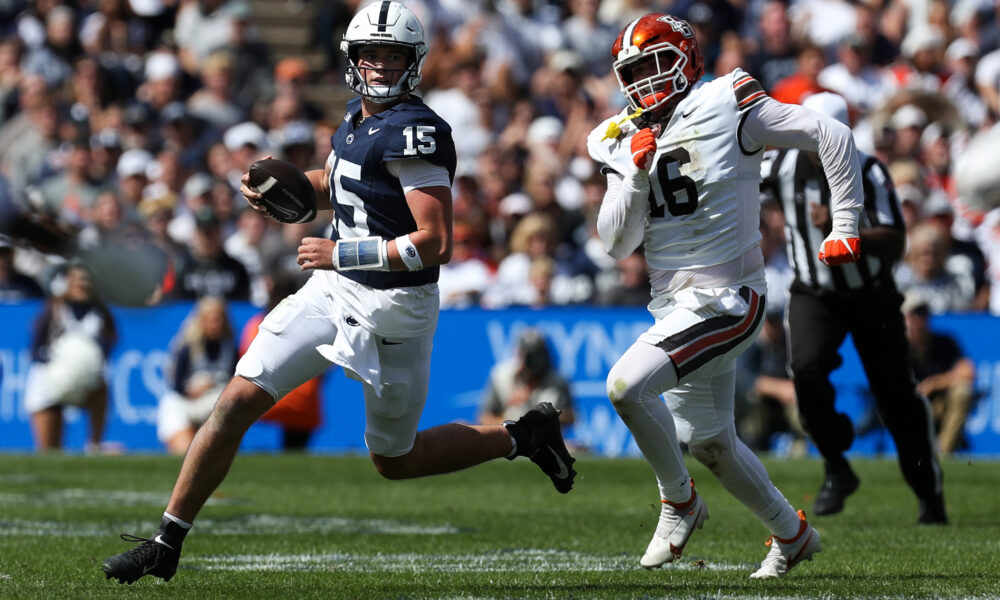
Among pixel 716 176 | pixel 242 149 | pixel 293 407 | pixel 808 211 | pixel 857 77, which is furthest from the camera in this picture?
pixel 857 77

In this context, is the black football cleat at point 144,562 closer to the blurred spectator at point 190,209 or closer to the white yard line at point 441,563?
the white yard line at point 441,563

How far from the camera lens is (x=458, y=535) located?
6.91 m

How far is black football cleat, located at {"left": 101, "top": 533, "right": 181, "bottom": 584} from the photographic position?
188 inches

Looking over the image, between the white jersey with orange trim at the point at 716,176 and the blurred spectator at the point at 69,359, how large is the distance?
7.07 m

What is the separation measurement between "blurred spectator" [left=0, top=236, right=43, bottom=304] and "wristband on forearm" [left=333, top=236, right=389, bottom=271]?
7946 mm

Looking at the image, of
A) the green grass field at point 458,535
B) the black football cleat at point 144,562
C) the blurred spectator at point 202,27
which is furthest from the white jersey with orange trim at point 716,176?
the blurred spectator at point 202,27

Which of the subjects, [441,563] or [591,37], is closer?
[441,563]

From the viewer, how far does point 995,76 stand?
43.5 ft

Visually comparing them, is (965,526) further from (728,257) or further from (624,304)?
(624,304)

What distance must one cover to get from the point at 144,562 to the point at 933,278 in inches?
308

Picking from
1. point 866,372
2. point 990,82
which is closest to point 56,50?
point 990,82

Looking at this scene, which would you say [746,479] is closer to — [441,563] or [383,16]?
[441,563]

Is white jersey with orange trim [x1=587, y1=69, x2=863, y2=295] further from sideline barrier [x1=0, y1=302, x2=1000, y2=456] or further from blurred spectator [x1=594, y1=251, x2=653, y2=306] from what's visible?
blurred spectator [x1=594, y1=251, x2=653, y2=306]

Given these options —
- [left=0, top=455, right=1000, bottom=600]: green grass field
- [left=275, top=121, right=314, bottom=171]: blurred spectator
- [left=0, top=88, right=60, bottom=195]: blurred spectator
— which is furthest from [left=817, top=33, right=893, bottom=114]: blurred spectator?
[left=0, top=88, right=60, bottom=195]: blurred spectator
